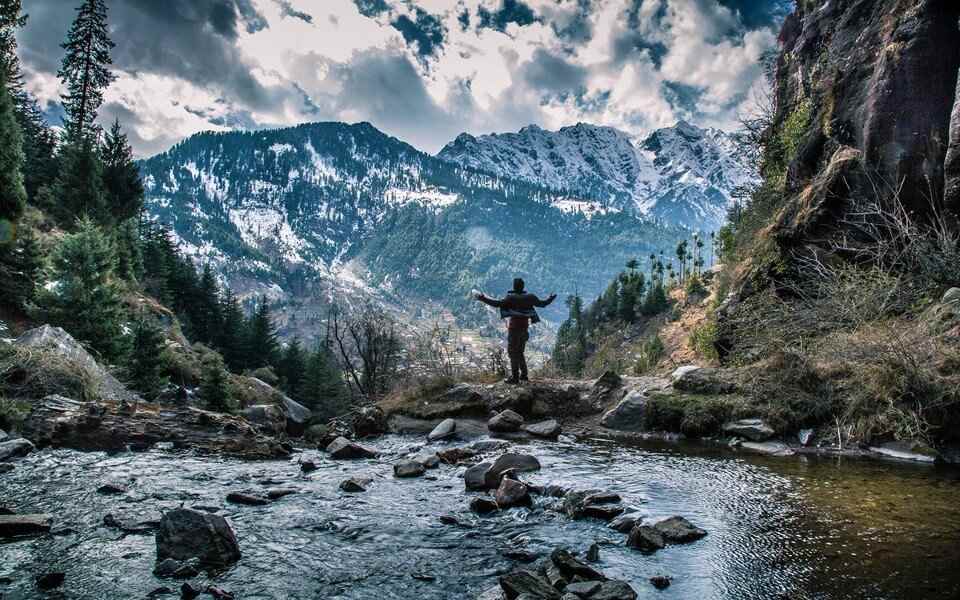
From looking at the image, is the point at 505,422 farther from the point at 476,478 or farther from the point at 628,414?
the point at 476,478

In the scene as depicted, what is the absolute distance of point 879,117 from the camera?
639 inches

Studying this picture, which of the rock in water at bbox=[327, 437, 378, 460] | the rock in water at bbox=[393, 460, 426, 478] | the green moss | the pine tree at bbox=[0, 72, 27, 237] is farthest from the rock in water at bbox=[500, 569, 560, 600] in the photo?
the pine tree at bbox=[0, 72, 27, 237]

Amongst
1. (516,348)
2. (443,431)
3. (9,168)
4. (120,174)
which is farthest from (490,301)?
(120,174)

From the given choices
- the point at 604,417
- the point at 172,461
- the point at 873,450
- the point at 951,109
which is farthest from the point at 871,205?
the point at 172,461

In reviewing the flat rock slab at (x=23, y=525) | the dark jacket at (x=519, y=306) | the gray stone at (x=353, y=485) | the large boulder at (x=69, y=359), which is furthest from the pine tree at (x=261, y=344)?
the flat rock slab at (x=23, y=525)

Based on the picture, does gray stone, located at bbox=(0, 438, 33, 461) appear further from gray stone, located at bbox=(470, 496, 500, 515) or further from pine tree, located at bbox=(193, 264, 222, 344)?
pine tree, located at bbox=(193, 264, 222, 344)

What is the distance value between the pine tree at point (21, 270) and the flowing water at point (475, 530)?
16.8 m

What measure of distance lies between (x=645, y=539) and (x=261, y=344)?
6500 centimetres

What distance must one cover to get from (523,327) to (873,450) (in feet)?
32.4

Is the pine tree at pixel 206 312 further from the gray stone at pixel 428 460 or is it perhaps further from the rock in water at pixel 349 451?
the gray stone at pixel 428 460

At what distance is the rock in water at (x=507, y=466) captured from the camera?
8641 mm

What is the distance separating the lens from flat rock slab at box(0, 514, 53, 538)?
18.4ft

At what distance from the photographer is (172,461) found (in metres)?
9.71

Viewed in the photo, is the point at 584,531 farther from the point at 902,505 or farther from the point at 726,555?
the point at 902,505
